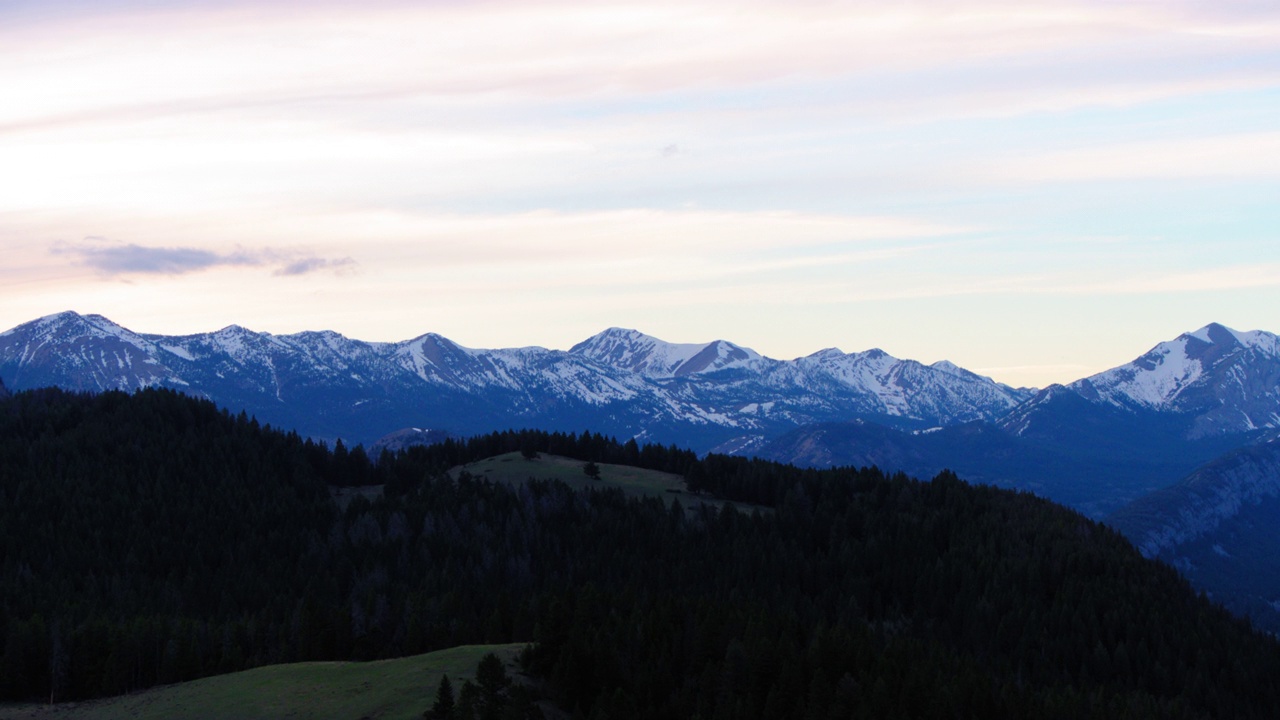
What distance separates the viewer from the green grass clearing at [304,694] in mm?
118500

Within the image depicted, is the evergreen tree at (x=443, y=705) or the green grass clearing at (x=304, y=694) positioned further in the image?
the green grass clearing at (x=304, y=694)

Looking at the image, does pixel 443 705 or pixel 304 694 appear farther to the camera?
pixel 304 694

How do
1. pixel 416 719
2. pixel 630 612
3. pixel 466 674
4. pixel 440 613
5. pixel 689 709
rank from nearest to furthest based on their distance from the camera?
1. pixel 416 719
2. pixel 466 674
3. pixel 689 709
4. pixel 630 612
5. pixel 440 613

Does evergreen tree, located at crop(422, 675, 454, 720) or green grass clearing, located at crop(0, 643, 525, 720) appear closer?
evergreen tree, located at crop(422, 675, 454, 720)

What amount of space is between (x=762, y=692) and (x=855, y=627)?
2256 inches

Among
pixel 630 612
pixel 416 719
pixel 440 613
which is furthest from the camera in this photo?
pixel 440 613

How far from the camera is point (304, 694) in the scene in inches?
4894

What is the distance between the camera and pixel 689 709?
439 feet

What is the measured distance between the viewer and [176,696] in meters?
132

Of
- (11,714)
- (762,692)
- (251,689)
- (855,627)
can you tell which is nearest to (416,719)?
(251,689)

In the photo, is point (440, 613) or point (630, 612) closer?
point (630, 612)

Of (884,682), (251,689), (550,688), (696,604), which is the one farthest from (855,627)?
(251,689)

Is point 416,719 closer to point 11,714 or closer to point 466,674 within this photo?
point 466,674

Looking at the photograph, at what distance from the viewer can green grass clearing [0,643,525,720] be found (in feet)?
389
